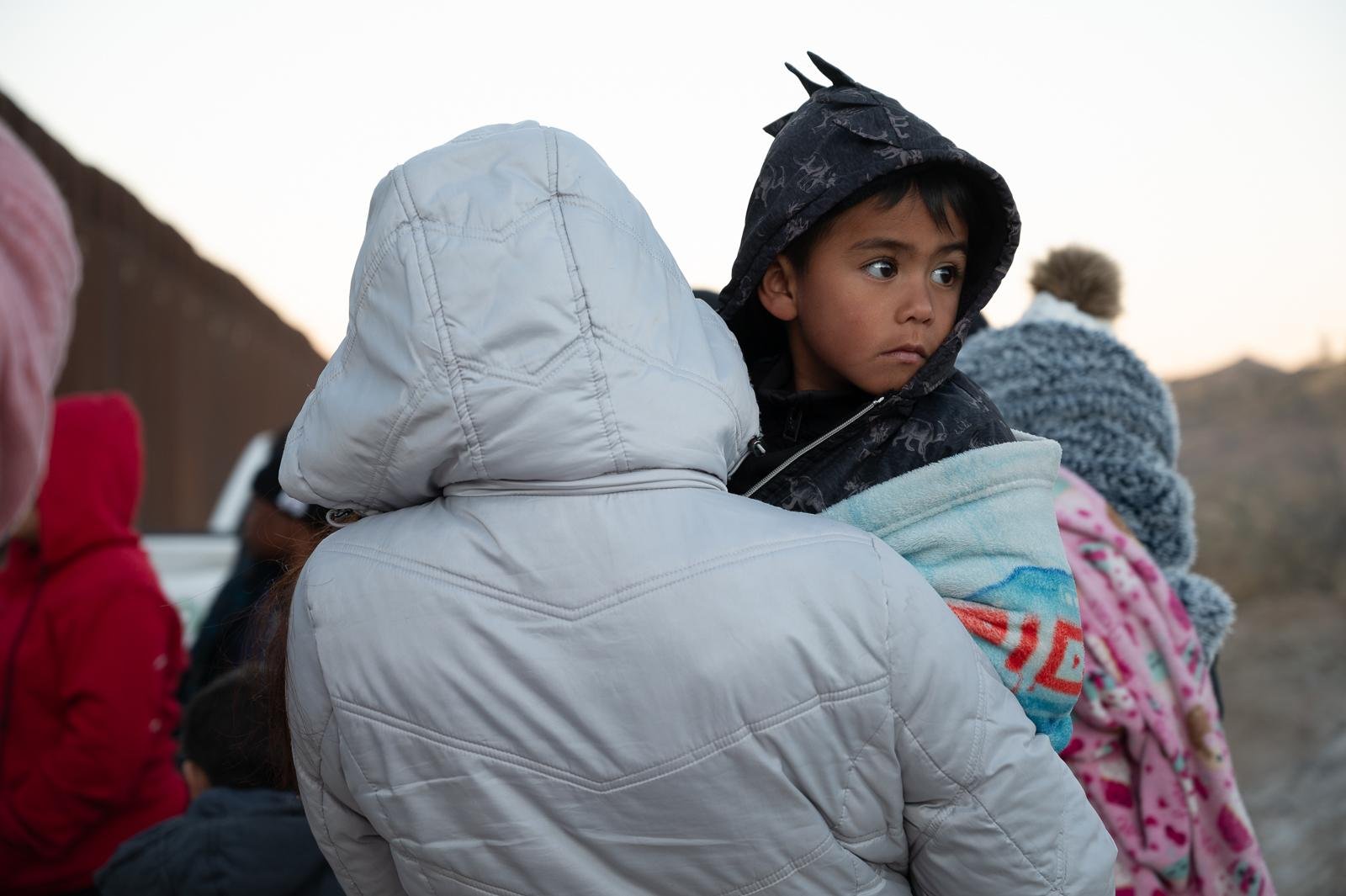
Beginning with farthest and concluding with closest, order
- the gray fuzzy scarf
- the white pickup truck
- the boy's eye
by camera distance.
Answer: the white pickup truck
the gray fuzzy scarf
the boy's eye

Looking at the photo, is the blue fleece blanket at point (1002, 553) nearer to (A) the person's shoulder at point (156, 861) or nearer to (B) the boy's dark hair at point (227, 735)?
(B) the boy's dark hair at point (227, 735)

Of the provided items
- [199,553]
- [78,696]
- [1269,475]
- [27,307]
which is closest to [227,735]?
[78,696]

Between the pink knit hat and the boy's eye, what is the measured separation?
3.81 feet

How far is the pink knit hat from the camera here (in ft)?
4.04

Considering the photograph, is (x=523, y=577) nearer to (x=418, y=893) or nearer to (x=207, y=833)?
(x=418, y=893)

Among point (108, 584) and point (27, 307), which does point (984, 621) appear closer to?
point (27, 307)

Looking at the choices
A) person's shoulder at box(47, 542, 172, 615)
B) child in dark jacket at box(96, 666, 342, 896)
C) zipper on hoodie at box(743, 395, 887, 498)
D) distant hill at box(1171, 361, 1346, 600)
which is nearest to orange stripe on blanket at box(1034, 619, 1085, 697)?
zipper on hoodie at box(743, 395, 887, 498)

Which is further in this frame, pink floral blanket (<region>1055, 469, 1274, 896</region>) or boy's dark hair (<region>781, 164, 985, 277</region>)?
pink floral blanket (<region>1055, 469, 1274, 896</region>)

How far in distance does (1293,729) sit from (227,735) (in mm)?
8552

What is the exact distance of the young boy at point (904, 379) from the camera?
153cm

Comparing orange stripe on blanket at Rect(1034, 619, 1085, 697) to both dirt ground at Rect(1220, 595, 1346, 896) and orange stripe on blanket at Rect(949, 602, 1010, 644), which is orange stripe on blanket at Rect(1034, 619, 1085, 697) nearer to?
orange stripe on blanket at Rect(949, 602, 1010, 644)

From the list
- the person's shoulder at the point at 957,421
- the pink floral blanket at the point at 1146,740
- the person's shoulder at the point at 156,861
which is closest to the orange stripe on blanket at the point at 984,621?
the person's shoulder at the point at 957,421

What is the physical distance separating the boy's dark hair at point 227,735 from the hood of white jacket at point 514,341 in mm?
1187

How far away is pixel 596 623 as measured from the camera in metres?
1.31
